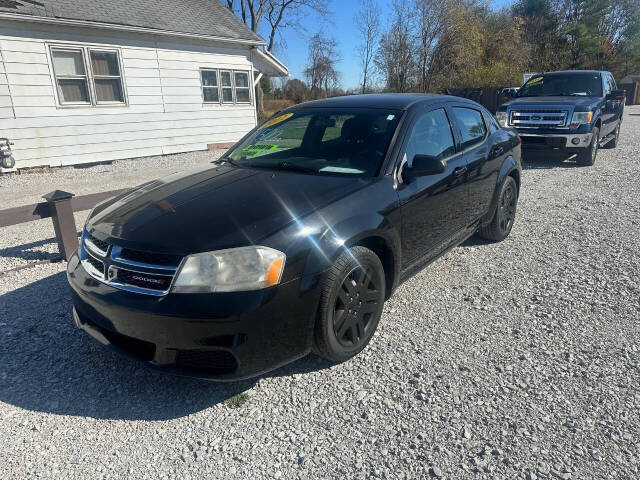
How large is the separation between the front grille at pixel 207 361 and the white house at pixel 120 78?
32.1 ft

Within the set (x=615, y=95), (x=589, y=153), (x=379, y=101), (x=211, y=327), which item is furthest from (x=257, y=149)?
(x=615, y=95)

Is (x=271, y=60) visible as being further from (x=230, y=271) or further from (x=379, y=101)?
(x=230, y=271)

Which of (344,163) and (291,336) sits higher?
(344,163)

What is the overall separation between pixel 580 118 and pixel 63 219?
30.6 feet

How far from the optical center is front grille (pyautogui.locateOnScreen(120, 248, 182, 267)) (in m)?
2.31

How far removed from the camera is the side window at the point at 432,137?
135 inches

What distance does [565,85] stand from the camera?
10.3 m

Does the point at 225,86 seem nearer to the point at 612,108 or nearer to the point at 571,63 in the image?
the point at 612,108

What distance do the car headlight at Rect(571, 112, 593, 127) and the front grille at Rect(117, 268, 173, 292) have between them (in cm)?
933

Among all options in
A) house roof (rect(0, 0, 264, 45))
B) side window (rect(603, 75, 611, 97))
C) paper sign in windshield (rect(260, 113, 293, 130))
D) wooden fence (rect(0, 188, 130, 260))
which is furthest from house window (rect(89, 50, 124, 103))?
side window (rect(603, 75, 611, 97))

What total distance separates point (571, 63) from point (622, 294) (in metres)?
46.2

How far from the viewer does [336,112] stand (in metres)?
3.76

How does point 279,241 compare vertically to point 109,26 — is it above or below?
below

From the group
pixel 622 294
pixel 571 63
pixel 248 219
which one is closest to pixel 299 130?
pixel 248 219
